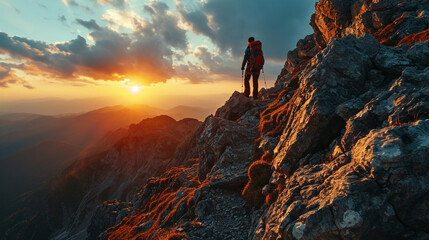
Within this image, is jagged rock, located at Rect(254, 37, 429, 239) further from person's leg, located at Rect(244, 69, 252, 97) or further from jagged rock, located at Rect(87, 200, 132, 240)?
jagged rock, located at Rect(87, 200, 132, 240)

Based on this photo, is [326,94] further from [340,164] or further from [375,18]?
[375,18]

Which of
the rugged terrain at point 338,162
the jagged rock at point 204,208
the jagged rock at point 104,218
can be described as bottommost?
the jagged rock at point 104,218

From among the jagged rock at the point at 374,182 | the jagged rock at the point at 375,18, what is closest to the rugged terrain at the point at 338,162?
the jagged rock at the point at 374,182

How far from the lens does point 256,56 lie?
96.2 ft

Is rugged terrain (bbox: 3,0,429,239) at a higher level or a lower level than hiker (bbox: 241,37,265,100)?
lower

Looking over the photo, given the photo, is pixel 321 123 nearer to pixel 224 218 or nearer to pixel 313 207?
pixel 313 207

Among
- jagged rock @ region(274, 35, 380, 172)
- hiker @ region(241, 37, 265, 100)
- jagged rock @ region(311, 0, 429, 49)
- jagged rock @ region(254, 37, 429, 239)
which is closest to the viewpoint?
jagged rock @ region(254, 37, 429, 239)

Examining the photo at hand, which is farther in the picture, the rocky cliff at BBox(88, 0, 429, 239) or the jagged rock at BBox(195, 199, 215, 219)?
the jagged rock at BBox(195, 199, 215, 219)

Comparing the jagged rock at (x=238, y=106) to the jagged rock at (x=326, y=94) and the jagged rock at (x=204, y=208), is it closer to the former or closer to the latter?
the jagged rock at (x=204, y=208)

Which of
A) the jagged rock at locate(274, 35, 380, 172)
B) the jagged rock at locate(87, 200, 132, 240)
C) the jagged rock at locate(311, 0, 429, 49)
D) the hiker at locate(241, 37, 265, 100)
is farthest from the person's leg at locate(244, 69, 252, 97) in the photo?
the jagged rock at locate(87, 200, 132, 240)

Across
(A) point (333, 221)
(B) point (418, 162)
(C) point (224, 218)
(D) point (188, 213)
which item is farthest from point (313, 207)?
(D) point (188, 213)

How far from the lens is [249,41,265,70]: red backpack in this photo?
94.6 ft

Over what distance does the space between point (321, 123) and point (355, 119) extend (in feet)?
6.62

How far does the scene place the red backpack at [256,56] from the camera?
1136 inches
